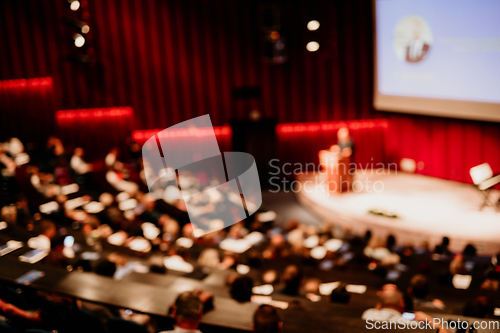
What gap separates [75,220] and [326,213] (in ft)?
13.5

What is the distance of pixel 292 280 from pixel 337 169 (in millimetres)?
4424

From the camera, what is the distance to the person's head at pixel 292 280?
411 centimetres

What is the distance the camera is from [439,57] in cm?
825

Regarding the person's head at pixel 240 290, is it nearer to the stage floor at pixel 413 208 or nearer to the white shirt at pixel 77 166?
the stage floor at pixel 413 208

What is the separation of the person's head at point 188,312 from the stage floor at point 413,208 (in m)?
4.90

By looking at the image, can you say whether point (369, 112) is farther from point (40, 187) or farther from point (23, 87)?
point (23, 87)

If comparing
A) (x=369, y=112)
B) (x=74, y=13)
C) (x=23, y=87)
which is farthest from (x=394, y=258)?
(x=23, y=87)

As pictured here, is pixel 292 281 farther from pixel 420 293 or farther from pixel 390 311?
pixel 390 311

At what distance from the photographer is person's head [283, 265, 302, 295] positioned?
4113 mm

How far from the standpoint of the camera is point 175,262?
189 inches

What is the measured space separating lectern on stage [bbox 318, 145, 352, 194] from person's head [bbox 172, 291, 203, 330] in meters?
6.03

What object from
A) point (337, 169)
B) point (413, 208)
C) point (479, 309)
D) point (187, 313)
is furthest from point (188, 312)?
point (337, 169)

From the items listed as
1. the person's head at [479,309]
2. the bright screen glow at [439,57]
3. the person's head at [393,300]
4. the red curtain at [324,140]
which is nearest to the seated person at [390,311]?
the person's head at [393,300]

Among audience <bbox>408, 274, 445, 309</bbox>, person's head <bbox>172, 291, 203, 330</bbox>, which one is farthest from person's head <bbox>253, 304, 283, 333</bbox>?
audience <bbox>408, 274, 445, 309</bbox>
